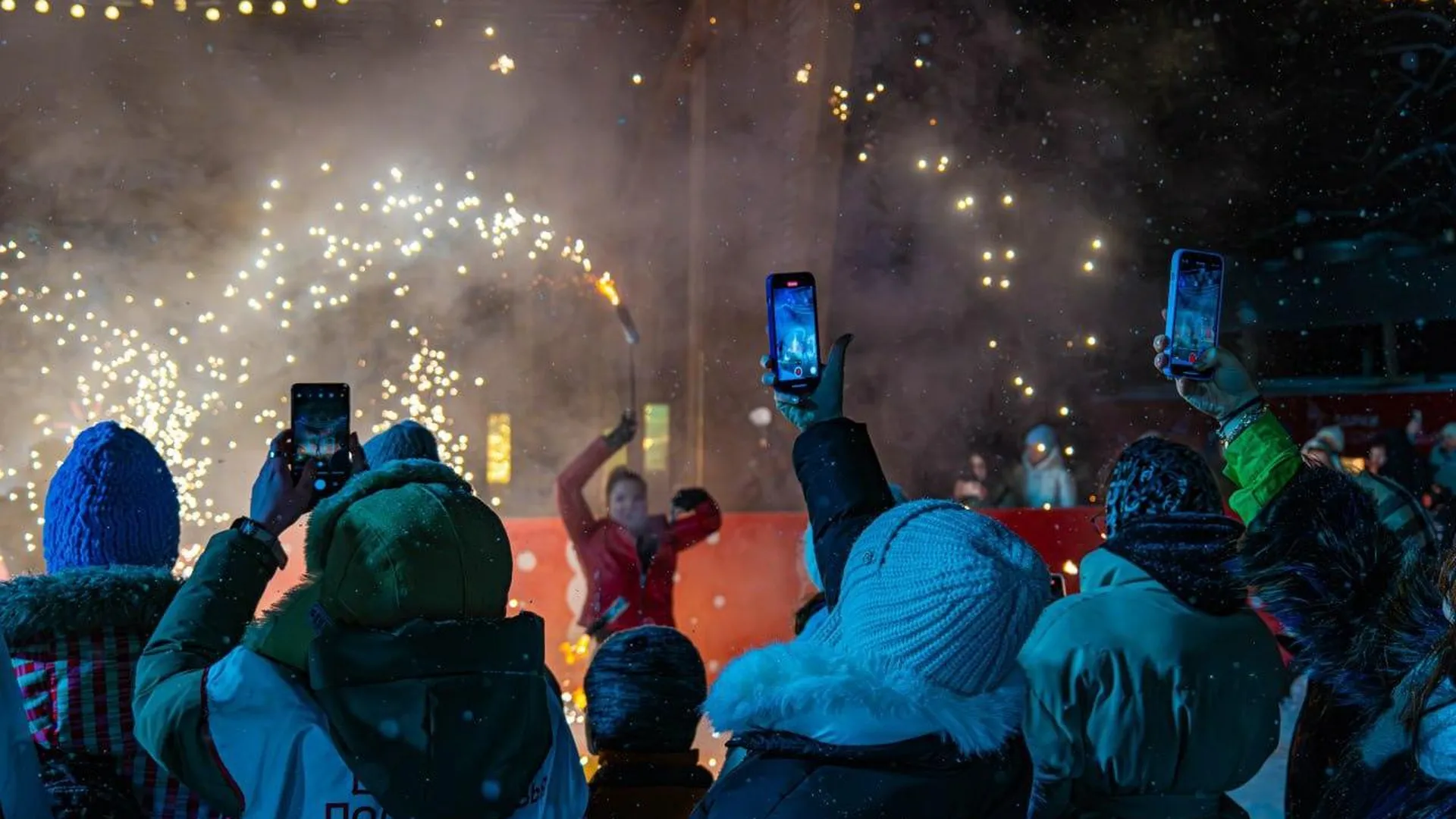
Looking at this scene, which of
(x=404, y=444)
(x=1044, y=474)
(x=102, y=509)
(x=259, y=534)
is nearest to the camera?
(x=259, y=534)

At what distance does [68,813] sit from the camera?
1826 millimetres

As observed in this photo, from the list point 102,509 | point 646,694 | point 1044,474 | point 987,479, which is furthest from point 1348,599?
point 987,479

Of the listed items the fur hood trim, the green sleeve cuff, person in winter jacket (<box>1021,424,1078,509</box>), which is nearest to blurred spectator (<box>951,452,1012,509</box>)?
person in winter jacket (<box>1021,424,1078,509</box>)

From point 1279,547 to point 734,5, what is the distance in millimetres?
7810

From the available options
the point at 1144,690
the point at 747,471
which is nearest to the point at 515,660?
the point at 1144,690

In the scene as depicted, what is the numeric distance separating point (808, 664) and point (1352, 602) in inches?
41.1

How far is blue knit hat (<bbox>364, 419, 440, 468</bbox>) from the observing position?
3.15 m

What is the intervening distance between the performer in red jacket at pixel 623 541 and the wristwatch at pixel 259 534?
117 inches

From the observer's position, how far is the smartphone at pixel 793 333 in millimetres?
2129

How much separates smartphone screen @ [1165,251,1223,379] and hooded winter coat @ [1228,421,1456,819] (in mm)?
292

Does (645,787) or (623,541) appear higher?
(623,541)

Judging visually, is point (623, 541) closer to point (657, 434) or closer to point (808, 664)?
point (808, 664)

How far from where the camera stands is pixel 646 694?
232 centimetres

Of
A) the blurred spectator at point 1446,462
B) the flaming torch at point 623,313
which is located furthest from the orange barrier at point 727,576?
the blurred spectator at point 1446,462
